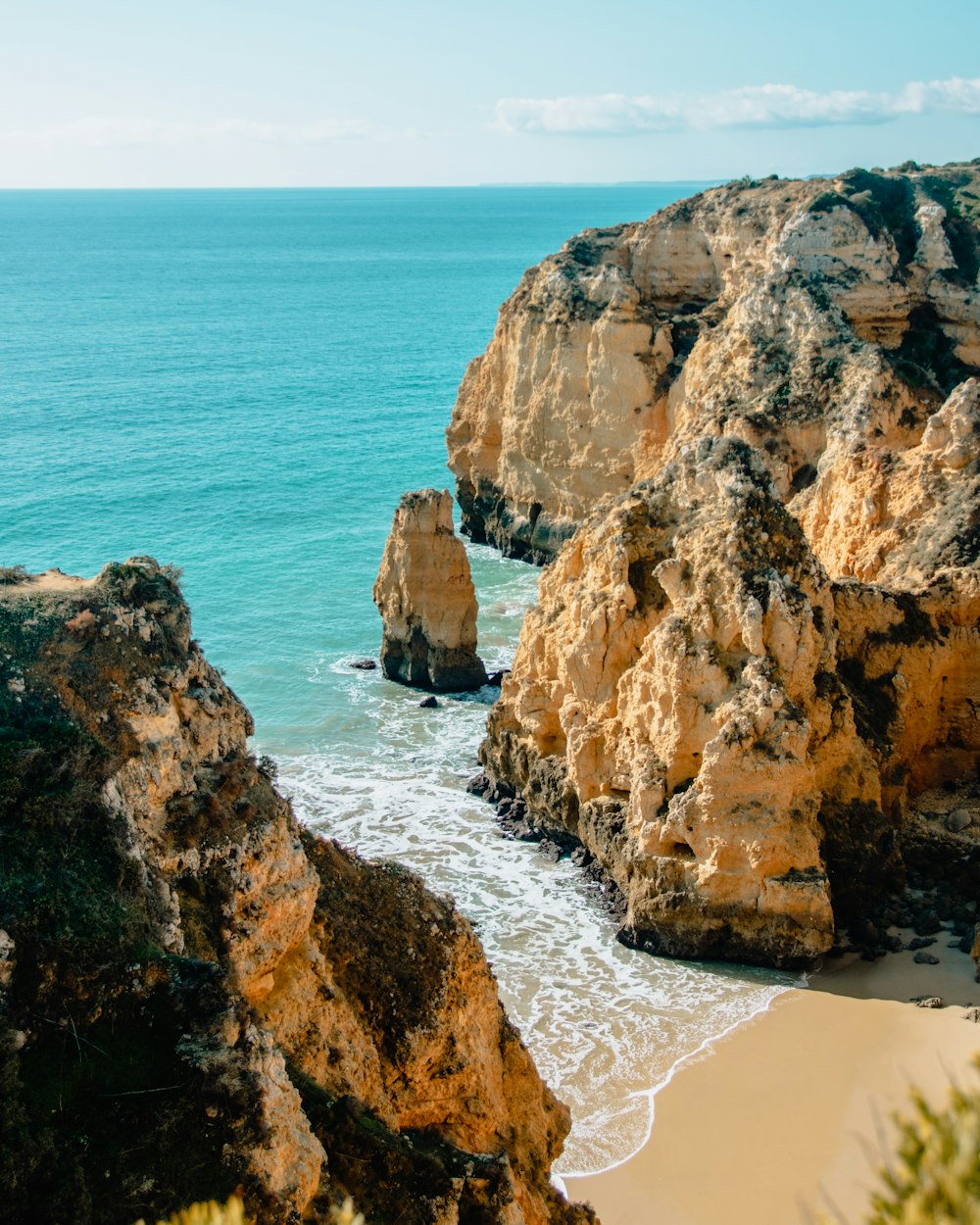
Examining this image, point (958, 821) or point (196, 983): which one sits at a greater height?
point (196, 983)

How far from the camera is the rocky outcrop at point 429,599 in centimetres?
3500

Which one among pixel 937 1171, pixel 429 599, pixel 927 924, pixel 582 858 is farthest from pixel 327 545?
pixel 937 1171

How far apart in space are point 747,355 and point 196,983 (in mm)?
32524

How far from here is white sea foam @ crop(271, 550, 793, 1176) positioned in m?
18.9

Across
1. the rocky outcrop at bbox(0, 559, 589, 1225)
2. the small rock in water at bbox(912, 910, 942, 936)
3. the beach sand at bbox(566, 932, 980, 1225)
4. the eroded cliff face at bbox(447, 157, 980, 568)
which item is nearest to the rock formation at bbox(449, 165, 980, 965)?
the eroded cliff face at bbox(447, 157, 980, 568)

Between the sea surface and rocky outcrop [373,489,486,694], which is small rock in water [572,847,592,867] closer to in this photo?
the sea surface

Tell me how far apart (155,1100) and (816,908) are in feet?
47.7

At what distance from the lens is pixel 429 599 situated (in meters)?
35.2

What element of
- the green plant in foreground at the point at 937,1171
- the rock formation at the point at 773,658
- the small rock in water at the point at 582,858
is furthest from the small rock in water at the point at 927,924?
the green plant in foreground at the point at 937,1171

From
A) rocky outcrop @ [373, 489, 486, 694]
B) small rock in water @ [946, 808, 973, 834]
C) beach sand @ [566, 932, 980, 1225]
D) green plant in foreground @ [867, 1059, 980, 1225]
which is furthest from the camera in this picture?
rocky outcrop @ [373, 489, 486, 694]

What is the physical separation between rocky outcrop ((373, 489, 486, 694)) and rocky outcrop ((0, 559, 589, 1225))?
20.8 meters

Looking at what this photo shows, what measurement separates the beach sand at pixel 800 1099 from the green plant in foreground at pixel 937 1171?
393 inches

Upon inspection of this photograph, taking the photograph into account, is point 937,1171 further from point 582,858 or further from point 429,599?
point 429,599

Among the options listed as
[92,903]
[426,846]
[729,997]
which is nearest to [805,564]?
[729,997]
